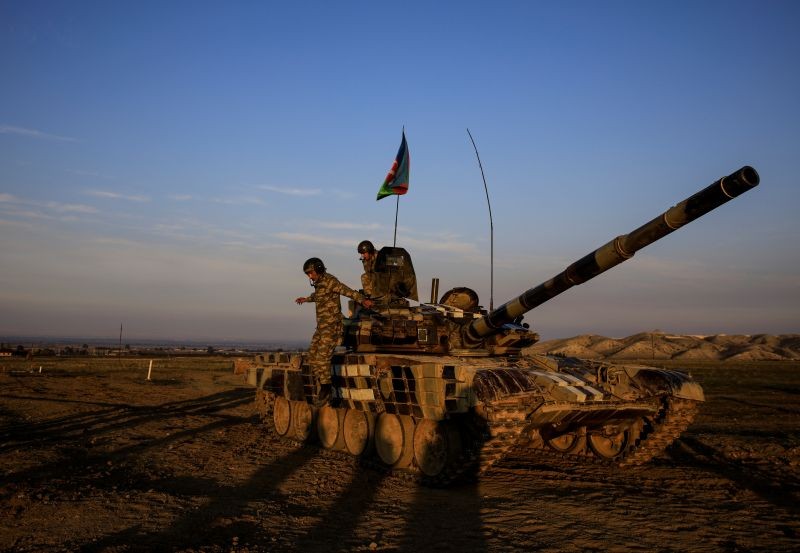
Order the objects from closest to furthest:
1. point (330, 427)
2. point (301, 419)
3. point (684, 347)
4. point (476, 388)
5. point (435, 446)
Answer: point (476, 388) → point (435, 446) → point (330, 427) → point (301, 419) → point (684, 347)

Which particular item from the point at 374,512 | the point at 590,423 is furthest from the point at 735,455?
the point at 374,512

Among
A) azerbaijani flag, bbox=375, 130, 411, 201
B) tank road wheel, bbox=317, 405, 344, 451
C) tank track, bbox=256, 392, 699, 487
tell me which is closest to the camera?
tank track, bbox=256, 392, 699, 487

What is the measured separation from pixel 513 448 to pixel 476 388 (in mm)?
3314

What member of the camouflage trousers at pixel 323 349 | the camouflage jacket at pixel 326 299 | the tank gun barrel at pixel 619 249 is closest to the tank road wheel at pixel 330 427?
the camouflage trousers at pixel 323 349

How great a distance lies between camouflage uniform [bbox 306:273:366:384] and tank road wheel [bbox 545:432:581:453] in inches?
188

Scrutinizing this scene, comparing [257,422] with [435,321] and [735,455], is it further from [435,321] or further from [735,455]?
[735,455]

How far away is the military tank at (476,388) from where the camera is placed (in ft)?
30.6

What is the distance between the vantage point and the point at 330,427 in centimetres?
1399

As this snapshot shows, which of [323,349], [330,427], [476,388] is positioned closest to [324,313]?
[323,349]

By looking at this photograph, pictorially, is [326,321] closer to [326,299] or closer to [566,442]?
[326,299]

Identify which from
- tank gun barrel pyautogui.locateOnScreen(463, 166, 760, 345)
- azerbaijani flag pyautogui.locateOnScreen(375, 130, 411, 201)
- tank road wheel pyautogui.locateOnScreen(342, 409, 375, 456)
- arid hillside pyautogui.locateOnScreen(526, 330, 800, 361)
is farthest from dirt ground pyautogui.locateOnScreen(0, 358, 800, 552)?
arid hillside pyautogui.locateOnScreen(526, 330, 800, 361)

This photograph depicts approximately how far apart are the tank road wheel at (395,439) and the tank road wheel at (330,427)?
1.59 m

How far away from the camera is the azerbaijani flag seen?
1848cm

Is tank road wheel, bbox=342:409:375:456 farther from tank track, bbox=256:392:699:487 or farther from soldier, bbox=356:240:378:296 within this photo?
soldier, bbox=356:240:378:296
